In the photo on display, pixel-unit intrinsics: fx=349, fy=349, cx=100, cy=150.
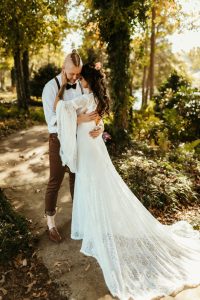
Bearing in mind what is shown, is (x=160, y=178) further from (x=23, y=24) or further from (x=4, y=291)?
(x=23, y=24)

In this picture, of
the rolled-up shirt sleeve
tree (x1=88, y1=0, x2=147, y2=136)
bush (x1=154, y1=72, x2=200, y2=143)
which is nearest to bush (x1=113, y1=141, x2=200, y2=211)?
tree (x1=88, y1=0, x2=147, y2=136)

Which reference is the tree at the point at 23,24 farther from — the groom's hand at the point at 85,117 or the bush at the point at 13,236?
the bush at the point at 13,236

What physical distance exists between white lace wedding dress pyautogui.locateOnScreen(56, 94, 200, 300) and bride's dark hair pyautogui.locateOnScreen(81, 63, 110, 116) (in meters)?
0.09

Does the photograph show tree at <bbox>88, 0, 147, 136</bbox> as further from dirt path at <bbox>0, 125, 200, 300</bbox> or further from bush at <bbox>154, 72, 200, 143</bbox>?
bush at <bbox>154, 72, 200, 143</bbox>

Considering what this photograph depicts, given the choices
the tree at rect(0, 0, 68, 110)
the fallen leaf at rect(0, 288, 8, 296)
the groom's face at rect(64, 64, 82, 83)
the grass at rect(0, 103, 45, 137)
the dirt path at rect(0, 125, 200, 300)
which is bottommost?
the fallen leaf at rect(0, 288, 8, 296)

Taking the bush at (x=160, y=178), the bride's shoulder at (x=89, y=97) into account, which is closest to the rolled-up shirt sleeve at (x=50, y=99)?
the bride's shoulder at (x=89, y=97)

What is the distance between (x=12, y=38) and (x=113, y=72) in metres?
5.90

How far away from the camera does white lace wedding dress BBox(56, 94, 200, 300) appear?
400 centimetres

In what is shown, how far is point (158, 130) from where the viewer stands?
11047 mm

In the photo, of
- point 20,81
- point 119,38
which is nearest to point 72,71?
point 119,38

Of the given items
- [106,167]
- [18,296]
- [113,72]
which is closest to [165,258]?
[106,167]

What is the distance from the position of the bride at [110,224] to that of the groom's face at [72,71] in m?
0.09

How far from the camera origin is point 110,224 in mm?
4352

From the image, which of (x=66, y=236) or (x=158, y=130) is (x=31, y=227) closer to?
(x=66, y=236)
